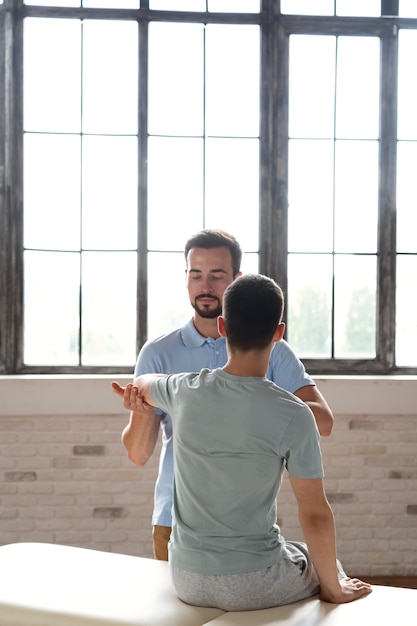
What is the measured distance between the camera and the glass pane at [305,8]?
15.3 ft

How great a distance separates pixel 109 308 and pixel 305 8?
201 cm

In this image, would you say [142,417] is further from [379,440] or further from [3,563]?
[379,440]

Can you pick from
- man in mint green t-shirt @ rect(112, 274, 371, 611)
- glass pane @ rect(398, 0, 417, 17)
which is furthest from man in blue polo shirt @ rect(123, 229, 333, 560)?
glass pane @ rect(398, 0, 417, 17)

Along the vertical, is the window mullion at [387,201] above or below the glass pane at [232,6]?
below

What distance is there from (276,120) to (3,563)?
305 centimetres

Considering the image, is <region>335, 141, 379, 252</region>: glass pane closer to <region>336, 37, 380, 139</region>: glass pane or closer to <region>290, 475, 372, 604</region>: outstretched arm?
<region>336, 37, 380, 139</region>: glass pane

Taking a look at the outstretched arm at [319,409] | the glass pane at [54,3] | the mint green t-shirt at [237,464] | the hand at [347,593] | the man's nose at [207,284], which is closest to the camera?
the mint green t-shirt at [237,464]

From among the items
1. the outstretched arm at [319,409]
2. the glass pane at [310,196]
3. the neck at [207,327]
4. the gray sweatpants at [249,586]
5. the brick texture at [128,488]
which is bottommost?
the brick texture at [128,488]

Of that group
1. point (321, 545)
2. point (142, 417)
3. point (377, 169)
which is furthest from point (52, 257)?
point (321, 545)

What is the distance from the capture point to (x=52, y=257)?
15.2 ft

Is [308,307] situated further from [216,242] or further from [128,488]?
[216,242]

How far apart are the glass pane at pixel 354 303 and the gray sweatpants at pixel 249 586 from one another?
2755mm

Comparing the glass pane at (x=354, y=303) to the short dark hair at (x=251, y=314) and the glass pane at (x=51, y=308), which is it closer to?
the glass pane at (x=51, y=308)

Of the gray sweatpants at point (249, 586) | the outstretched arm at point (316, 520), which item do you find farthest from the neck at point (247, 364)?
the gray sweatpants at point (249, 586)
